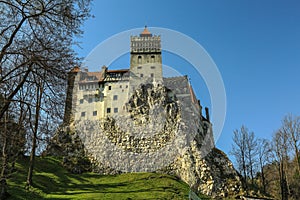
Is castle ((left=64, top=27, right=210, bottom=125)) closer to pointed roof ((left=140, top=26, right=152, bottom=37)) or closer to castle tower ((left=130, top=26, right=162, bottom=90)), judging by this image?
castle tower ((left=130, top=26, right=162, bottom=90))

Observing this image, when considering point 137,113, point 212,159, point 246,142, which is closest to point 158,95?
point 137,113

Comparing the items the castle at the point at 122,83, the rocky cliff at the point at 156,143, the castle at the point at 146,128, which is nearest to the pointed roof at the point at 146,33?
the castle at the point at 146,128

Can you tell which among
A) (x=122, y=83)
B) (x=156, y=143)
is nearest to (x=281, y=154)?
(x=156, y=143)

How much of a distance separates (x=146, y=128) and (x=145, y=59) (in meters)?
16.4

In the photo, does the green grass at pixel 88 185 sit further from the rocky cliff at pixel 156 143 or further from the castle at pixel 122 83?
the castle at pixel 122 83

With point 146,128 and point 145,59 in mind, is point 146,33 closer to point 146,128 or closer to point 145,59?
point 145,59

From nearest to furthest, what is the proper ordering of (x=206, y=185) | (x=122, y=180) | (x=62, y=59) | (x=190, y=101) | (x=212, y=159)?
(x=62, y=59)
(x=122, y=180)
(x=206, y=185)
(x=212, y=159)
(x=190, y=101)

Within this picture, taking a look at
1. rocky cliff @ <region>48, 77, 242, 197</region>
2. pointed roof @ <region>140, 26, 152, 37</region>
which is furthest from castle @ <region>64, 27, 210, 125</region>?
rocky cliff @ <region>48, 77, 242, 197</region>

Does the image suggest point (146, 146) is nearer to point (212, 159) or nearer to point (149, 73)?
point (212, 159)

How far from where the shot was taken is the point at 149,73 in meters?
51.7

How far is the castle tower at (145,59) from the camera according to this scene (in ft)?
169

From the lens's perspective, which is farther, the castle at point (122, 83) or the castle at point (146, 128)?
the castle at point (122, 83)

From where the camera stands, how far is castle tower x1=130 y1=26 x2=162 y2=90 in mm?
51597

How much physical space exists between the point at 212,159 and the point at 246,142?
614 cm
